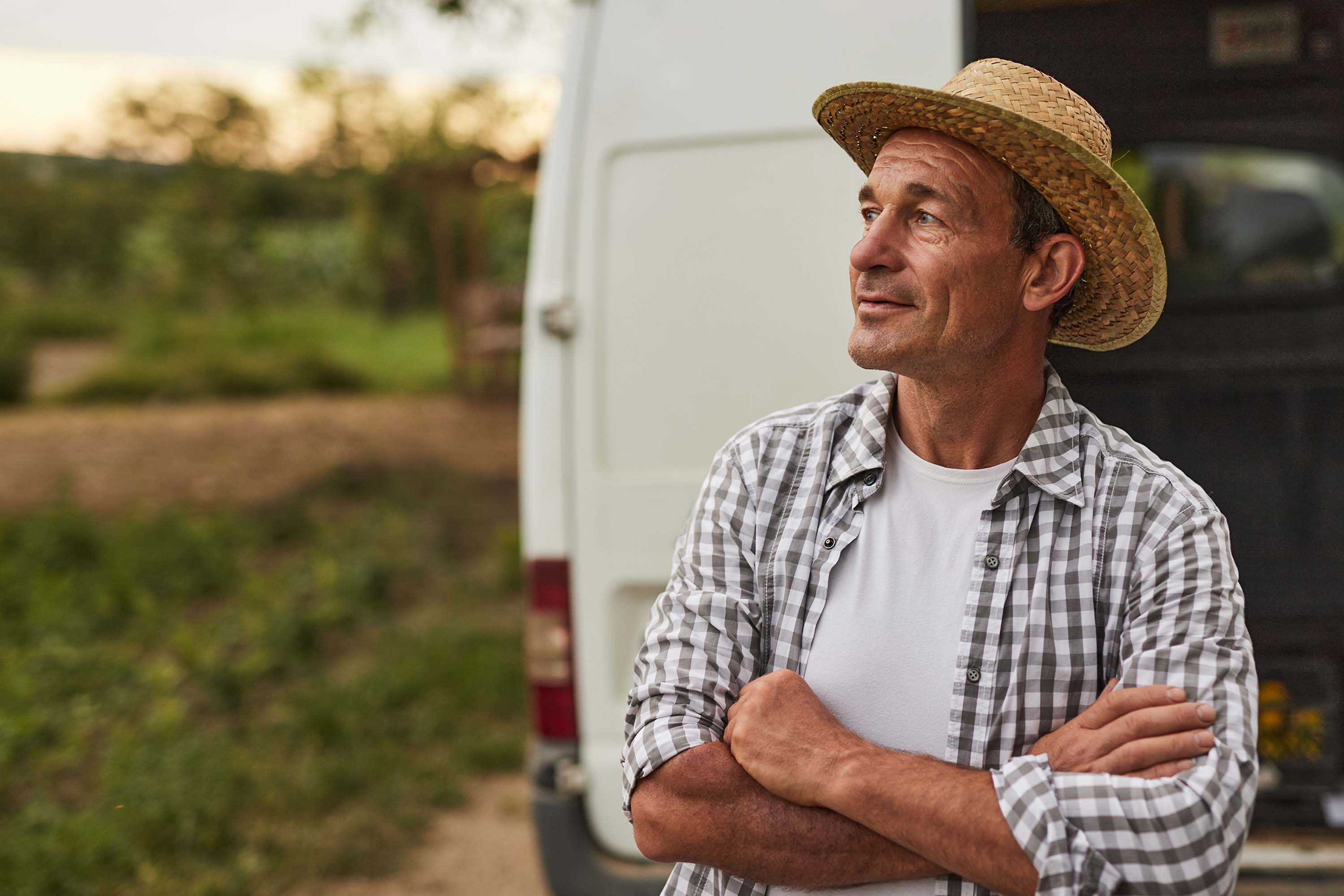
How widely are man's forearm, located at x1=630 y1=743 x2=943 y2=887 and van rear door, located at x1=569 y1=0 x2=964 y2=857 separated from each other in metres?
0.91

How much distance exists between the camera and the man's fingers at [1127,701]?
1.26 m

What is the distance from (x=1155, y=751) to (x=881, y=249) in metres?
0.66

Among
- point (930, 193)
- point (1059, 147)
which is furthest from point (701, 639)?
point (1059, 147)

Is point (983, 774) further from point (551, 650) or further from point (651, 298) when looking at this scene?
point (551, 650)

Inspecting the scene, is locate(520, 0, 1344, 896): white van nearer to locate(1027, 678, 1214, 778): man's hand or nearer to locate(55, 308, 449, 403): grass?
locate(1027, 678, 1214, 778): man's hand

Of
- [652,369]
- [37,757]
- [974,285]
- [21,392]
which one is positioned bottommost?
[37,757]

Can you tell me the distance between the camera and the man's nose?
4.62ft

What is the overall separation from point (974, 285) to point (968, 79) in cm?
26

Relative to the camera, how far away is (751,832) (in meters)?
1.34

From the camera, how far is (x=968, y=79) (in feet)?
4.65

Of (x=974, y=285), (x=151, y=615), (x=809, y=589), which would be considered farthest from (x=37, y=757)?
(x=974, y=285)

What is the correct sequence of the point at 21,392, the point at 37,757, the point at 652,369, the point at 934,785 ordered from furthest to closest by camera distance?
the point at 21,392
the point at 37,757
the point at 652,369
the point at 934,785

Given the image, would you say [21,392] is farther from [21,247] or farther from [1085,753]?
[1085,753]

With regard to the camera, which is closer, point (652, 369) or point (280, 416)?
point (652, 369)
